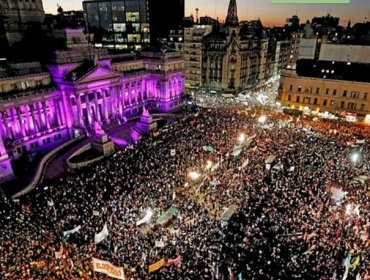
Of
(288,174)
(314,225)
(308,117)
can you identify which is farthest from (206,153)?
(308,117)

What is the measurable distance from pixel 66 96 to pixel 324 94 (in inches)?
1586

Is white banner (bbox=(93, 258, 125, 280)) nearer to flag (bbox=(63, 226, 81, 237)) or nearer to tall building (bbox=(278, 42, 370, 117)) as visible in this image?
flag (bbox=(63, 226, 81, 237))

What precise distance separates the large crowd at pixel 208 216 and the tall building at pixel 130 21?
5745cm

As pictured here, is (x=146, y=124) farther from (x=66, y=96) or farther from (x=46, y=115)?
(x=46, y=115)

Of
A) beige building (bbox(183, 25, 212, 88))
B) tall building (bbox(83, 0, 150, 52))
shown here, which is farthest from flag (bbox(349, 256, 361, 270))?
Answer: tall building (bbox(83, 0, 150, 52))

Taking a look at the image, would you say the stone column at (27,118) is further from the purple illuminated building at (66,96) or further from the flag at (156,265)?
the flag at (156,265)

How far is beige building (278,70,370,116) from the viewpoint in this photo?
46281mm

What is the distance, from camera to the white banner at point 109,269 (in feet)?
47.4

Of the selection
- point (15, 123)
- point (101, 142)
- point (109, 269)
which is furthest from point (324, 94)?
point (109, 269)

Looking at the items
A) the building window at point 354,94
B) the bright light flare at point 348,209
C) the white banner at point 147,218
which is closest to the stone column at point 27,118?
the white banner at point 147,218

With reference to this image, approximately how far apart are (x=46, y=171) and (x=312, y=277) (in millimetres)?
27356

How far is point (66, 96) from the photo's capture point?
38.7m

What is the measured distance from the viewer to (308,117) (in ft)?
151

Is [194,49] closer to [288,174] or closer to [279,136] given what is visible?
[279,136]
